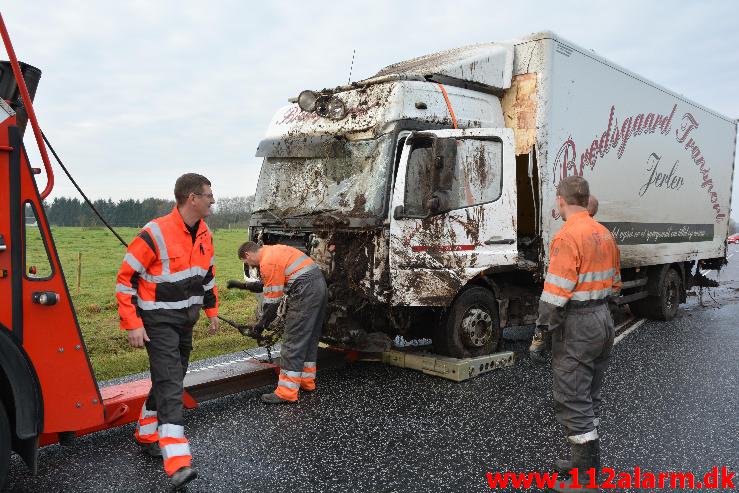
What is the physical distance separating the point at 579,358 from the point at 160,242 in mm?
2634

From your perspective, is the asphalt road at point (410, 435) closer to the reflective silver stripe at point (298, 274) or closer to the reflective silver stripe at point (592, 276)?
the reflective silver stripe at point (298, 274)

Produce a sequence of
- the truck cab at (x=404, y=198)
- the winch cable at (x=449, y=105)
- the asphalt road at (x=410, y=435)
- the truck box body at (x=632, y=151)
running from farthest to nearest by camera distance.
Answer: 1. the truck box body at (x=632, y=151)
2. the winch cable at (x=449, y=105)
3. the truck cab at (x=404, y=198)
4. the asphalt road at (x=410, y=435)

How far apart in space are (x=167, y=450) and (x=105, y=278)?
16.2 m

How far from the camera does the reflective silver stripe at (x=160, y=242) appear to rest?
3.61m

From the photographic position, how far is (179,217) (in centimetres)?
373

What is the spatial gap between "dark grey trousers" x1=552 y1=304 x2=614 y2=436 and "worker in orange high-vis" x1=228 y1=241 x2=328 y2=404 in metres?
2.39

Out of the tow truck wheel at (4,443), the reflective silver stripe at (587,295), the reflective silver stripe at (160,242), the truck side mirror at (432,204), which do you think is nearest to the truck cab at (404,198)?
the truck side mirror at (432,204)

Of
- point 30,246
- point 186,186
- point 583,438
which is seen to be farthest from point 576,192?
point 30,246

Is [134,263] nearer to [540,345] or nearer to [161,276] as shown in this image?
[161,276]

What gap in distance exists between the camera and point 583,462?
3562 millimetres

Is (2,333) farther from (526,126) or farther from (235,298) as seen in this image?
(235,298)

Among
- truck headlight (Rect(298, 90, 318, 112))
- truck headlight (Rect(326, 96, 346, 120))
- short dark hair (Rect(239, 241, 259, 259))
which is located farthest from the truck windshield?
short dark hair (Rect(239, 241, 259, 259))

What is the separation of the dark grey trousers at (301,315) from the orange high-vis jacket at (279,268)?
7cm

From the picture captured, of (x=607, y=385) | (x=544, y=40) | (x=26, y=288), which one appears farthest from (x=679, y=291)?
(x=26, y=288)
